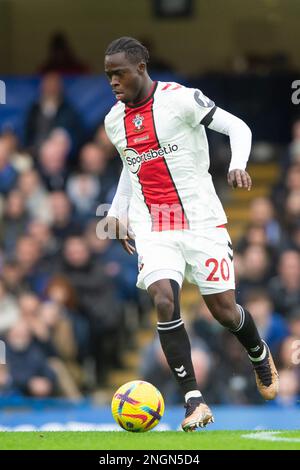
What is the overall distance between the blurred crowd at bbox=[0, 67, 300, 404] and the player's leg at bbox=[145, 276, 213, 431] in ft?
13.3

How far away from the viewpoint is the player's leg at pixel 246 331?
888 cm

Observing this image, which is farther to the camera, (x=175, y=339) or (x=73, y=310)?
(x=73, y=310)

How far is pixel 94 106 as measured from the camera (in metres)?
16.7

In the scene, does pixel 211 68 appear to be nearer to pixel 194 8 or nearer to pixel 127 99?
pixel 194 8

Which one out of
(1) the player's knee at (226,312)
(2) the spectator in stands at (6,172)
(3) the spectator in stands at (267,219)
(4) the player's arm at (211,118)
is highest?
(2) the spectator in stands at (6,172)

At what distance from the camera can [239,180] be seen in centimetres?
823

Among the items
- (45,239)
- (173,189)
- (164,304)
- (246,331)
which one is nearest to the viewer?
(164,304)

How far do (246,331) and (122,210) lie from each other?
1.27 meters

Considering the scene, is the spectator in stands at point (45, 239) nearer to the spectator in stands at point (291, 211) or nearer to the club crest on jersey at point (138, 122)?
the spectator in stands at point (291, 211)


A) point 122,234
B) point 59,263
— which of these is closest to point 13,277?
point 59,263

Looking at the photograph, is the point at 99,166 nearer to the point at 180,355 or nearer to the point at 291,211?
the point at 291,211

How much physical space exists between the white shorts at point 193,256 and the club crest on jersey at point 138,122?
2.43 ft

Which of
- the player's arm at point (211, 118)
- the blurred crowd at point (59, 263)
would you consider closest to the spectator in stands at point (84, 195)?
the blurred crowd at point (59, 263)

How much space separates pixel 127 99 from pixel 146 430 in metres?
2.31
